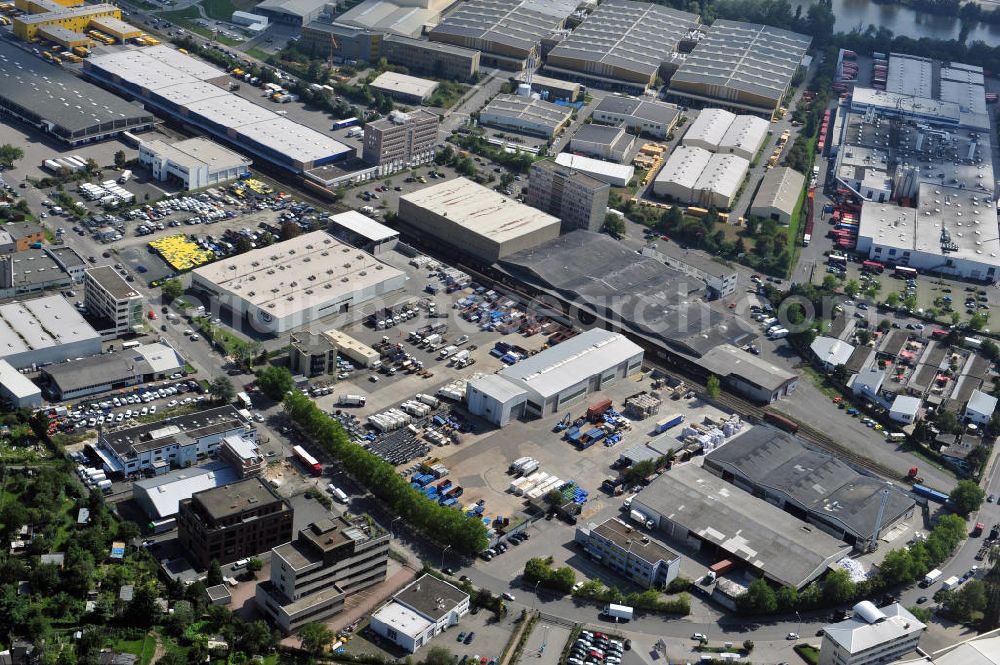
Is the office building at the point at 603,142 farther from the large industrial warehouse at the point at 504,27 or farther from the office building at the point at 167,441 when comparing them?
the office building at the point at 167,441

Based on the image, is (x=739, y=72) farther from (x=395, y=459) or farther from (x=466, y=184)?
(x=395, y=459)

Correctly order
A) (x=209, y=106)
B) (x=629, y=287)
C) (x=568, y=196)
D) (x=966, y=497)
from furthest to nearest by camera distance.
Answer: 1. (x=209, y=106)
2. (x=568, y=196)
3. (x=629, y=287)
4. (x=966, y=497)

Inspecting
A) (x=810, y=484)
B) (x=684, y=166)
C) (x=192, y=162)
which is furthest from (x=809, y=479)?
(x=192, y=162)

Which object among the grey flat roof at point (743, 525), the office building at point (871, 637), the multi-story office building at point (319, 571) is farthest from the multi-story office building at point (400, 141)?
the office building at point (871, 637)

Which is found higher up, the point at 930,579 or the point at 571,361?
the point at 571,361

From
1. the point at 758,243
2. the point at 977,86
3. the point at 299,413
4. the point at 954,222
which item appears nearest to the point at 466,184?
the point at 758,243

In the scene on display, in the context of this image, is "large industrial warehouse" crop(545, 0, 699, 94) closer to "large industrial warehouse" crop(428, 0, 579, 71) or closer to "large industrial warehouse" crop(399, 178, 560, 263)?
"large industrial warehouse" crop(428, 0, 579, 71)

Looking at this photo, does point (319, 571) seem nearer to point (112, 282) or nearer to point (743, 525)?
point (743, 525)
